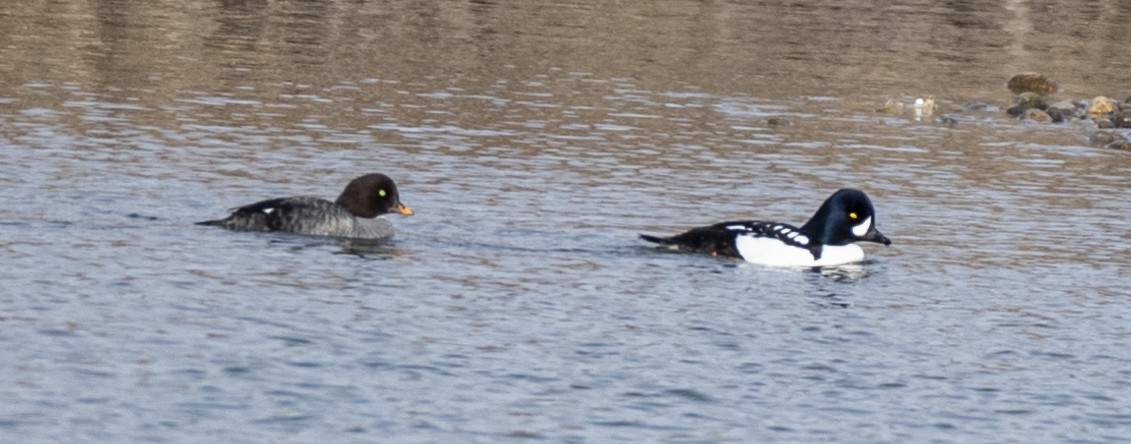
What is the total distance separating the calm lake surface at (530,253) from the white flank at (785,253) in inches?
13.4

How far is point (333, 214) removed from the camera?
20.4m

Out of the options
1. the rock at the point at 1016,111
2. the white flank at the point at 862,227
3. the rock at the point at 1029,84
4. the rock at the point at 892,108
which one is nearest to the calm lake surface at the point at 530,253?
the rock at the point at 1016,111

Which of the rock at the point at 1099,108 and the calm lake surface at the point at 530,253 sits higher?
the calm lake surface at the point at 530,253

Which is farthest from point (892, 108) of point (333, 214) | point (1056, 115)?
point (333, 214)

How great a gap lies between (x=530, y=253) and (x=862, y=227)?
3.60 metres

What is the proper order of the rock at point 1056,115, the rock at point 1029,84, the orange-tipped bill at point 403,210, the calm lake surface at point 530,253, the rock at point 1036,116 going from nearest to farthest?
the calm lake surface at point 530,253, the orange-tipped bill at point 403,210, the rock at point 1036,116, the rock at point 1056,115, the rock at point 1029,84

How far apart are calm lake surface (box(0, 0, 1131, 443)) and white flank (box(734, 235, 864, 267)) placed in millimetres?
339

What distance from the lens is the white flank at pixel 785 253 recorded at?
20.3m

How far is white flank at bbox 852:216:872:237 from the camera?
2097 cm

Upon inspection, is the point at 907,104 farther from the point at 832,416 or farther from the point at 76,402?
the point at 76,402

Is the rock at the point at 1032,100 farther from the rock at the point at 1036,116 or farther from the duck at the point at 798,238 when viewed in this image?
the duck at the point at 798,238

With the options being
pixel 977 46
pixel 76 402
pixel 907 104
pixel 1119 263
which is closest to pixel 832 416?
pixel 76 402

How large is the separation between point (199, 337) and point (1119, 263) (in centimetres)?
1031

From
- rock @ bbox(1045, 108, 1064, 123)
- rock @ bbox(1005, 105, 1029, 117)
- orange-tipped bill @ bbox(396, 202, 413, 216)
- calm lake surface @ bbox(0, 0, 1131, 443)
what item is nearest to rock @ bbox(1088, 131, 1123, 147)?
calm lake surface @ bbox(0, 0, 1131, 443)
